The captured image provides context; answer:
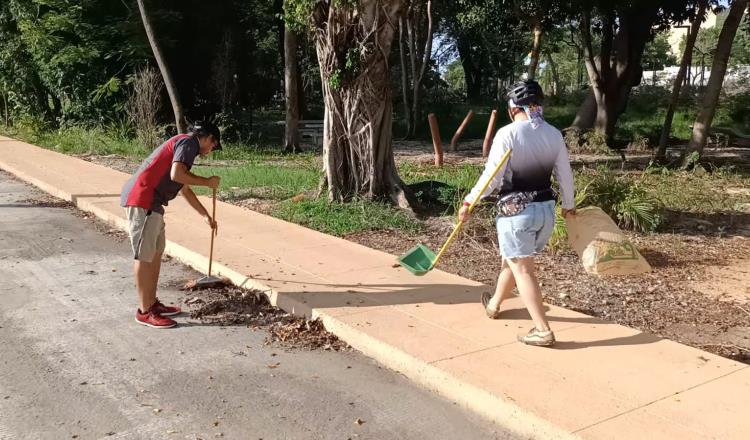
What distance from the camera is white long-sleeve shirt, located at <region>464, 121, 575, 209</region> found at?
460 centimetres

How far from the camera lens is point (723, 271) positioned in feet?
23.0

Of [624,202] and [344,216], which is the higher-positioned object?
[624,202]

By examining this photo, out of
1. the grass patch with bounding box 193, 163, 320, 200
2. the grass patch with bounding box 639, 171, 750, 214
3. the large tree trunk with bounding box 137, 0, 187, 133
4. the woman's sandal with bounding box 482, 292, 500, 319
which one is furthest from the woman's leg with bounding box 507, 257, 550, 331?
the large tree trunk with bounding box 137, 0, 187, 133

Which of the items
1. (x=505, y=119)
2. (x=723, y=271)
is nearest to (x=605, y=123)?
(x=505, y=119)

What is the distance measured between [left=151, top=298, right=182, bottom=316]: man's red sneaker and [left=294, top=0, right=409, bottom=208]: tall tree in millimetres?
4322

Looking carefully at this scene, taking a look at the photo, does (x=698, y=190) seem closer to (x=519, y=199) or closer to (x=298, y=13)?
(x=298, y=13)

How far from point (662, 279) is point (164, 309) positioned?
4.42m

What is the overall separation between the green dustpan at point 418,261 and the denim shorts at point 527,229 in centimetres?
92

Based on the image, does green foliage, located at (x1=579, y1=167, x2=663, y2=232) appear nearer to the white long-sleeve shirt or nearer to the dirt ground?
the dirt ground

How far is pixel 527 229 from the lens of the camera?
184 inches

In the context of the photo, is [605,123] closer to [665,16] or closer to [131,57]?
[665,16]

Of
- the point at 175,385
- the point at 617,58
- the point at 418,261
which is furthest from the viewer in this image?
the point at 617,58

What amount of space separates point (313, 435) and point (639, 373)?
2.00 meters

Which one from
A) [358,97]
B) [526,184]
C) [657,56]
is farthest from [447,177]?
[657,56]
